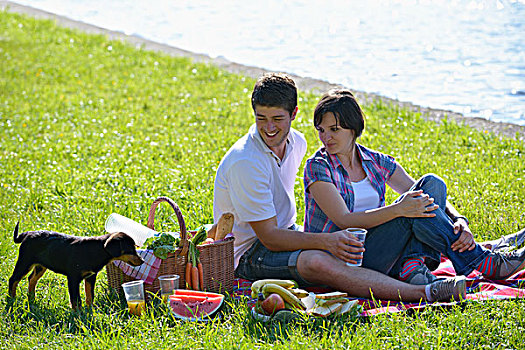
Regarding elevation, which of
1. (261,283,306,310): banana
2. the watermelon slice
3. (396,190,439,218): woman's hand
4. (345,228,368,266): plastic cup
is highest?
(396,190,439,218): woman's hand

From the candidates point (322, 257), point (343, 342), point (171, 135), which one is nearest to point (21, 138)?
point (171, 135)

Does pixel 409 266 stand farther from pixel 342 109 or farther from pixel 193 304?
pixel 193 304

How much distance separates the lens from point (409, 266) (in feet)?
14.0

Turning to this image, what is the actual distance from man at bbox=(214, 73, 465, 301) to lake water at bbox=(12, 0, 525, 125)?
646cm

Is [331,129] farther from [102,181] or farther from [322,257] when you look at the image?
[102,181]

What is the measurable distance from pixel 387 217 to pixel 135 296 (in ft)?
5.50

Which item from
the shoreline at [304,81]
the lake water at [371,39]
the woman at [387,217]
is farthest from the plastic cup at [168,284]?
the lake water at [371,39]

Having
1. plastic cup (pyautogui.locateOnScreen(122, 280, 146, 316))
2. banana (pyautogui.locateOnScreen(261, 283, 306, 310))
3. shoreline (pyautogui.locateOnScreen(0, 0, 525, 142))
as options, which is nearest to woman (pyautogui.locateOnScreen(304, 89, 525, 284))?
banana (pyautogui.locateOnScreen(261, 283, 306, 310))

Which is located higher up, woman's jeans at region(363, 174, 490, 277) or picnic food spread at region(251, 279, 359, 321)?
woman's jeans at region(363, 174, 490, 277)

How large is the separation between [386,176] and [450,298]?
1.08m

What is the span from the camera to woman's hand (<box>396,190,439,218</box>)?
4184 mm

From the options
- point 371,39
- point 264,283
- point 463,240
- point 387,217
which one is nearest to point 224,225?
point 264,283

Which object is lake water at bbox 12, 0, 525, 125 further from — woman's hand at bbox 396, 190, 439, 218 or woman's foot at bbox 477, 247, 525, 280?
woman's hand at bbox 396, 190, 439, 218

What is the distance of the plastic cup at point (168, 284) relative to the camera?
4148 millimetres
